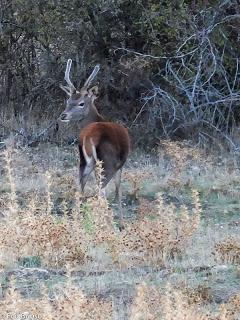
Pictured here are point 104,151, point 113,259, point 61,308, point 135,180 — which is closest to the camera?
point 61,308

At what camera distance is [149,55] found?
14750 millimetres

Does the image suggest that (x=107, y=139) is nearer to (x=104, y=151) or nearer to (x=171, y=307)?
(x=104, y=151)

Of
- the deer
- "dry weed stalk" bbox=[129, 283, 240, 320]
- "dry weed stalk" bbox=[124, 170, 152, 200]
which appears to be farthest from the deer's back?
"dry weed stalk" bbox=[129, 283, 240, 320]

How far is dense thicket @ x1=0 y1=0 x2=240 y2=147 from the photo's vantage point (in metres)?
14.8

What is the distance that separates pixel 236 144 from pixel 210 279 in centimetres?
789

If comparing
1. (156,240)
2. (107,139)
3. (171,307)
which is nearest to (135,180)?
(107,139)

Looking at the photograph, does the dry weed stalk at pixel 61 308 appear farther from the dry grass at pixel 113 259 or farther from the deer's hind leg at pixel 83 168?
the deer's hind leg at pixel 83 168

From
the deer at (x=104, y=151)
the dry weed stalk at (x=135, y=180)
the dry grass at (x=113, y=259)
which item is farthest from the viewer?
the dry weed stalk at (x=135, y=180)

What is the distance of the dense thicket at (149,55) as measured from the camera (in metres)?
14.8

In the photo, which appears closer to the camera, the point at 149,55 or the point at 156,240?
the point at 156,240

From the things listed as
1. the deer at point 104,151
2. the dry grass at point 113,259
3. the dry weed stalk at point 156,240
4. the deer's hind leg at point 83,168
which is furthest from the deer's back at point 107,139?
the dry weed stalk at point 156,240

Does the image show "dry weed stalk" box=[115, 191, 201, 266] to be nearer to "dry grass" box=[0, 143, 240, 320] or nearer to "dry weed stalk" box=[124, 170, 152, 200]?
"dry grass" box=[0, 143, 240, 320]

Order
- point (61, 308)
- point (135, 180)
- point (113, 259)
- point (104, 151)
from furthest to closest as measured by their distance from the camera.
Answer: point (135, 180)
point (104, 151)
point (113, 259)
point (61, 308)

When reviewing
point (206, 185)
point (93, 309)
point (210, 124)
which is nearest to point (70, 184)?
point (206, 185)
